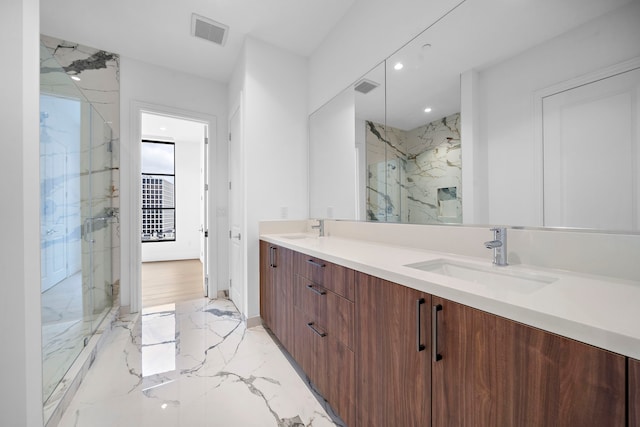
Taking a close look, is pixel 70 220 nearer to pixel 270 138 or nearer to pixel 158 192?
pixel 270 138

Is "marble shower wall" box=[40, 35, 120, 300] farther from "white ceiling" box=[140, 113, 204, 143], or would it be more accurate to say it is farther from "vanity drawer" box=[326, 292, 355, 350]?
"vanity drawer" box=[326, 292, 355, 350]

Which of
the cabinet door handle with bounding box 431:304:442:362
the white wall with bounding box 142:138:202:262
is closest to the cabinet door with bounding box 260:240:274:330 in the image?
the cabinet door handle with bounding box 431:304:442:362

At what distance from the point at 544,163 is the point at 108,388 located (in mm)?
2528

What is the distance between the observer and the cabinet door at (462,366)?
1.98ft

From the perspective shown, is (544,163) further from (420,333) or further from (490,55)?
(420,333)

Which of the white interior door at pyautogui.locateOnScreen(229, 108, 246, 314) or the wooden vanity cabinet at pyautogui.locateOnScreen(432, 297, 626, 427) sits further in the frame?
the white interior door at pyautogui.locateOnScreen(229, 108, 246, 314)

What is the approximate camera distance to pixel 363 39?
6.19 feet

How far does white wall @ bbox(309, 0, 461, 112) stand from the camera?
4.78ft

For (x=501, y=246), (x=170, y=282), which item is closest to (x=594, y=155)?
(x=501, y=246)

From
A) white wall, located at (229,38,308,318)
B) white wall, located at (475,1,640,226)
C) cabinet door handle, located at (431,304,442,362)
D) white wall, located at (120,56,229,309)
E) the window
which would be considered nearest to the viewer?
cabinet door handle, located at (431,304,442,362)

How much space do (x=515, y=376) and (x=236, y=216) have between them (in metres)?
2.56

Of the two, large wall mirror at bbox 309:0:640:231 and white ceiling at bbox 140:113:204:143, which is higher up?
white ceiling at bbox 140:113:204:143

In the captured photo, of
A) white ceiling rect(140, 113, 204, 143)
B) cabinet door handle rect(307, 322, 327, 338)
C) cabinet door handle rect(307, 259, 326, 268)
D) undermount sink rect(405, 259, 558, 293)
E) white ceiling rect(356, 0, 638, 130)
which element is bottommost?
cabinet door handle rect(307, 322, 327, 338)

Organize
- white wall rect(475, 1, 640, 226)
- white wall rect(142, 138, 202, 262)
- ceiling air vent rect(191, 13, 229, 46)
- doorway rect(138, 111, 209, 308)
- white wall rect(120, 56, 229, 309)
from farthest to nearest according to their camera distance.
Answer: white wall rect(142, 138, 202, 262), doorway rect(138, 111, 209, 308), white wall rect(120, 56, 229, 309), ceiling air vent rect(191, 13, 229, 46), white wall rect(475, 1, 640, 226)
